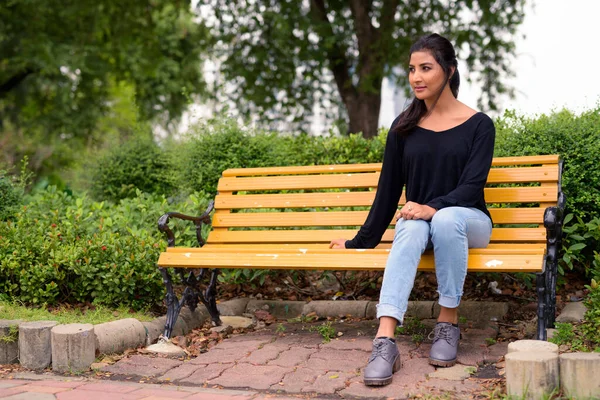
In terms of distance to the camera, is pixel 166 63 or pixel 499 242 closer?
pixel 499 242

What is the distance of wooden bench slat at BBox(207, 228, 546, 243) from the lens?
4260 millimetres

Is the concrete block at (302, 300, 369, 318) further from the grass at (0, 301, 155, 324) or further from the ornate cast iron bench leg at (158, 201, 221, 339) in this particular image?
the grass at (0, 301, 155, 324)

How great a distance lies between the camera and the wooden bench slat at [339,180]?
4.35 meters

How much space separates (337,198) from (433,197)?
1001mm

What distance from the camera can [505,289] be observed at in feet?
16.8

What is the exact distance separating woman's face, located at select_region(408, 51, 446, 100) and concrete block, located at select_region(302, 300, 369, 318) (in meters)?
1.64

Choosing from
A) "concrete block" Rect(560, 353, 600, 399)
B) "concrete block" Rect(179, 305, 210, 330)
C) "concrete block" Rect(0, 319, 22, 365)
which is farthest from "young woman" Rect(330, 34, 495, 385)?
"concrete block" Rect(0, 319, 22, 365)

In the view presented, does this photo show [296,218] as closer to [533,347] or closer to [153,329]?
[153,329]

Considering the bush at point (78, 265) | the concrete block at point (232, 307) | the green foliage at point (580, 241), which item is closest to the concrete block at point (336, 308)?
the concrete block at point (232, 307)

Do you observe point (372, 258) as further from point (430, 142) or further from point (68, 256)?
point (68, 256)

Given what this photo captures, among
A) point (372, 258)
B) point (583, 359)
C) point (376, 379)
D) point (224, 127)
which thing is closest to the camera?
point (583, 359)

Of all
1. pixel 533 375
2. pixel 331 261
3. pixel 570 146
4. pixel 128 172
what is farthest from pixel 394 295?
pixel 128 172

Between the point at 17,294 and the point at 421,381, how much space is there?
3.10 metres

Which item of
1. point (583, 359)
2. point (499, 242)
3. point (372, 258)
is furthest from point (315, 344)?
point (583, 359)
